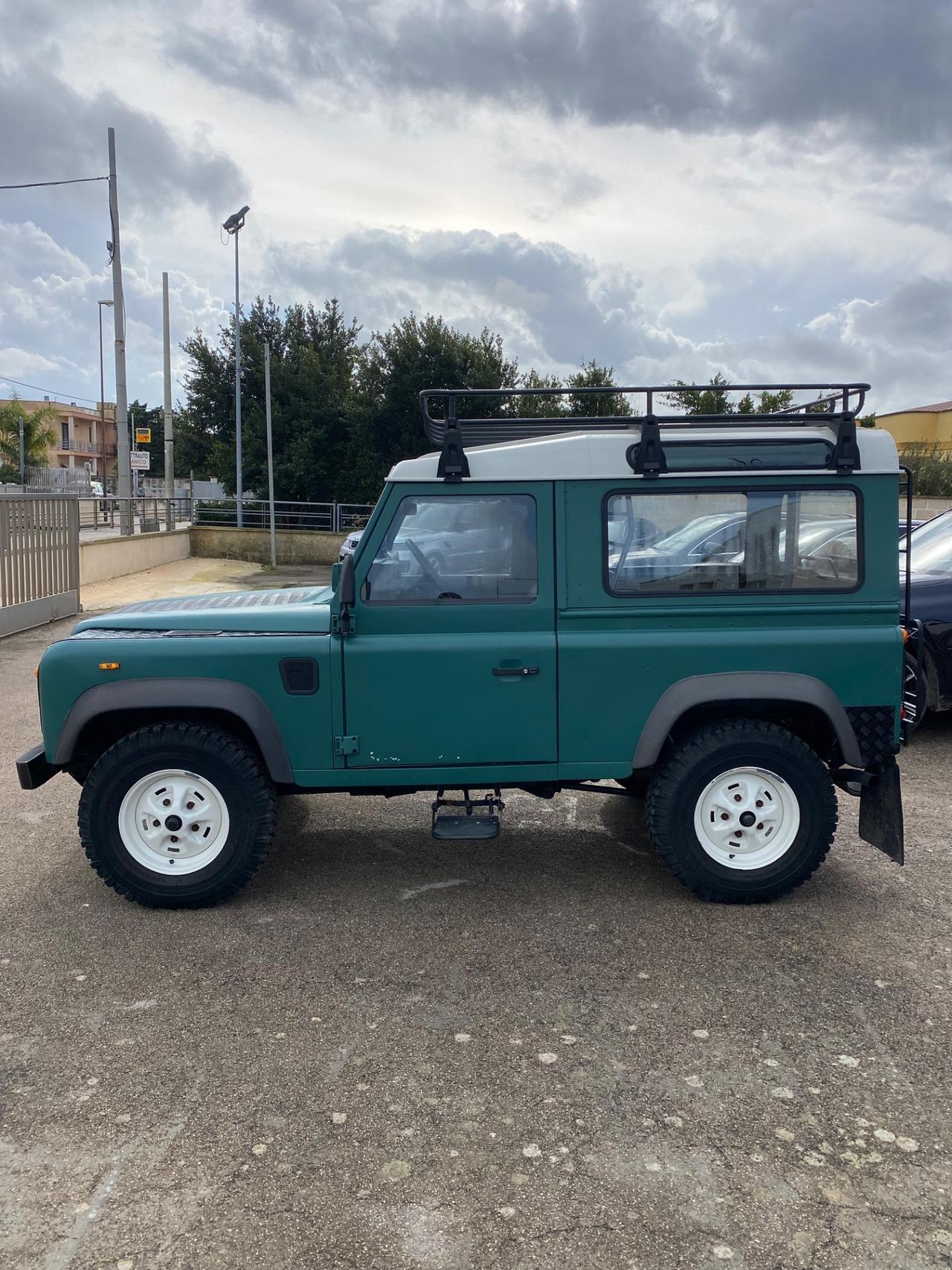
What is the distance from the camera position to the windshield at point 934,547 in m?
7.91

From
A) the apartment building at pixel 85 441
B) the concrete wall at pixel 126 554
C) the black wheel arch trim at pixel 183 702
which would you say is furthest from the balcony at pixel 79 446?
the black wheel arch trim at pixel 183 702

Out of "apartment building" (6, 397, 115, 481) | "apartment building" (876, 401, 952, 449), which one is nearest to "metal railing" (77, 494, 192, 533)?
"apartment building" (876, 401, 952, 449)

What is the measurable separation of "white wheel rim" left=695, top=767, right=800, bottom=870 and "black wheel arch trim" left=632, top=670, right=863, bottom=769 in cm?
34

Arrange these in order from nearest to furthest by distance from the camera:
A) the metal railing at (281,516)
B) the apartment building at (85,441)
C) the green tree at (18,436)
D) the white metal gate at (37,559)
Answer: the white metal gate at (37,559) → the metal railing at (281,516) → the green tree at (18,436) → the apartment building at (85,441)

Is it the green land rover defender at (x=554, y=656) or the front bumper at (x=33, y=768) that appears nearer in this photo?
the green land rover defender at (x=554, y=656)

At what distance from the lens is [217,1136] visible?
3014 millimetres

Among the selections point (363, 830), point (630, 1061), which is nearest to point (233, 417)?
point (363, 830)

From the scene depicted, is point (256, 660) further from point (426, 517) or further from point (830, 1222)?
point (830, 1222)

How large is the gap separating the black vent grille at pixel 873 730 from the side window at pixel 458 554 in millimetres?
1533

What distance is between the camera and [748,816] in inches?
181

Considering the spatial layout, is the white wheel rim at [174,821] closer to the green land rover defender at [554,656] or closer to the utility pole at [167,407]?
the green land rover defender at [554,656]

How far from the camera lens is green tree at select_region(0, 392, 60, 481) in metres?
60.0

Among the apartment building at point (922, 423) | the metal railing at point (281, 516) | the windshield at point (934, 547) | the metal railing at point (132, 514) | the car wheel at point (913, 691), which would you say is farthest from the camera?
the apartment building at point (922, 423)

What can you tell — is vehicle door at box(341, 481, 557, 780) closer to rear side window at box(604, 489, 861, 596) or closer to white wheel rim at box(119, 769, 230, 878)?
rear side window at box(604, 489, 861, 596)
